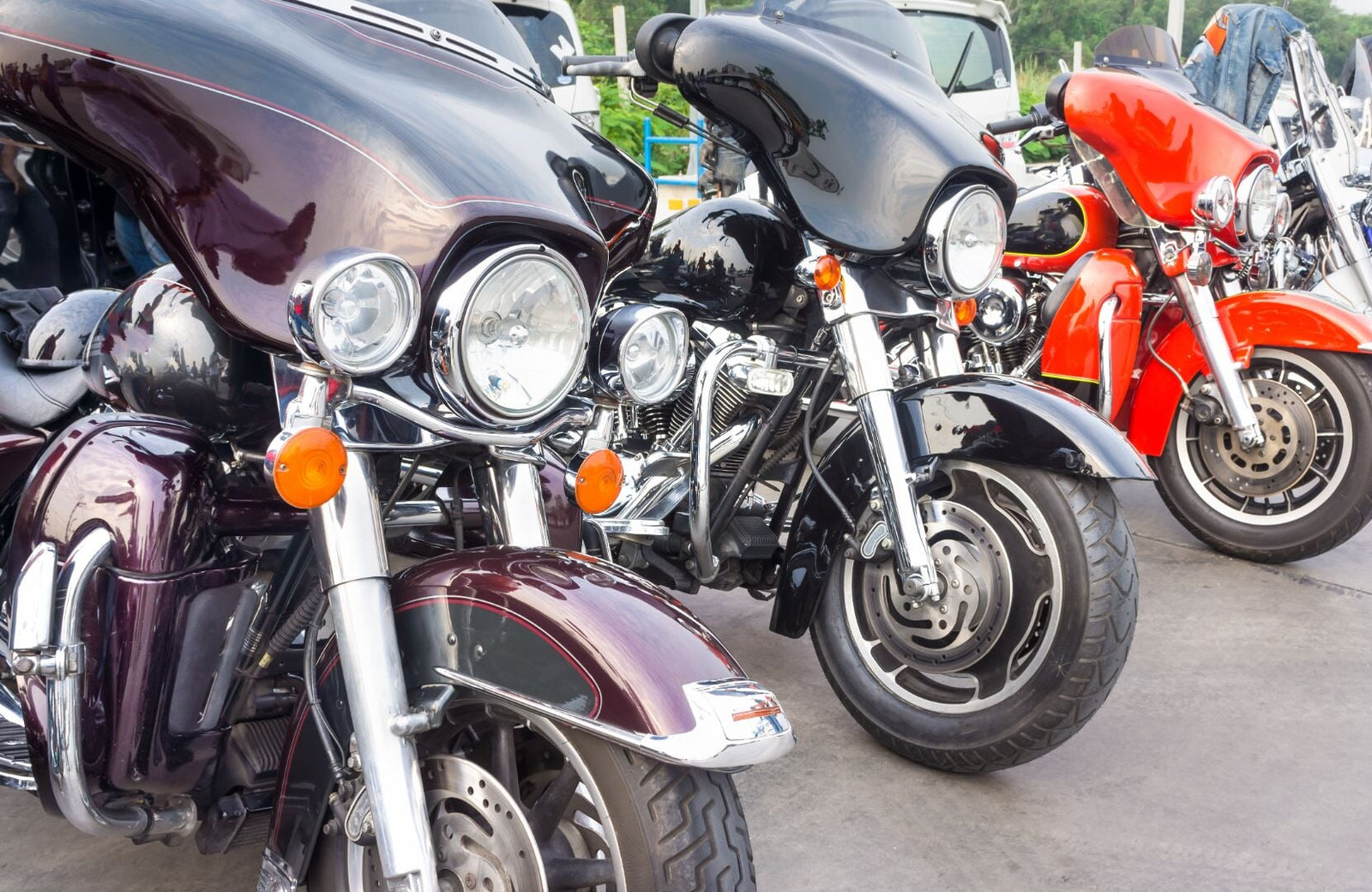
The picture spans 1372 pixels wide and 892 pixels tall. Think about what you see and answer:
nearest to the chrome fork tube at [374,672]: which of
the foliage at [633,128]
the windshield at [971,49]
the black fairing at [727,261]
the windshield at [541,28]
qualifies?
the black fairing at [727,261]

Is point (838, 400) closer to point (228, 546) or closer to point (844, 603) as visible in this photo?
point (844, 603)

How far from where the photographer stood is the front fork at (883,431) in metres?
2.53

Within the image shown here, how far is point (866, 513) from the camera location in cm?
269

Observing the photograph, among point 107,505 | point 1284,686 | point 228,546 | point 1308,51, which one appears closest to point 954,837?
point 1284,686

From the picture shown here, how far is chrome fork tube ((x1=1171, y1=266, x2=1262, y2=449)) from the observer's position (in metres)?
3.85

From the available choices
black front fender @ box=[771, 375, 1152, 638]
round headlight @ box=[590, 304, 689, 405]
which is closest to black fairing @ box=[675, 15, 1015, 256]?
black front fender @ box=[771, 375, 1152, 638]

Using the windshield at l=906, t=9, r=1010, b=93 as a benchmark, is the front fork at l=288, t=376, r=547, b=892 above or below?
below

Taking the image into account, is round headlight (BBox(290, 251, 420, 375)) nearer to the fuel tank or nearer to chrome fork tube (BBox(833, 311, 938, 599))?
chrome fork tube (BBox(833, 311, 938, 599))

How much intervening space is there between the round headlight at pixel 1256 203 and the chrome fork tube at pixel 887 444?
6.36ft

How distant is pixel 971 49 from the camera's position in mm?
9969

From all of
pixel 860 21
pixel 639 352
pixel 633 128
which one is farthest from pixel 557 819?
pixel 633 128

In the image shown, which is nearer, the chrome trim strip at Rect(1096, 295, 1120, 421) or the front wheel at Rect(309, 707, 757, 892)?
Result: the front wheel at Rect(309, 707, 757, 892)

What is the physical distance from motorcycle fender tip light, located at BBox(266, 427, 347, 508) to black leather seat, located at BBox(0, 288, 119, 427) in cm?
104

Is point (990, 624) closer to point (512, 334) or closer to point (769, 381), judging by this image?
point (769, 381)
